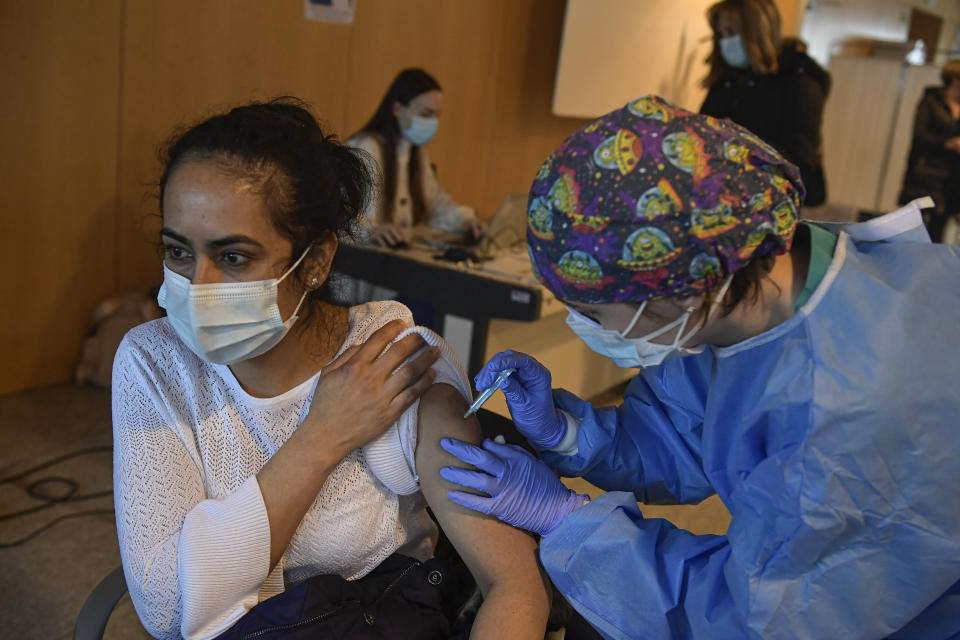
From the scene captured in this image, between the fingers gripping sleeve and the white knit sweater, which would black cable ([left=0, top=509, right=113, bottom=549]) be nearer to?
the white knit sweater

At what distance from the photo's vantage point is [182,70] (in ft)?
11.2

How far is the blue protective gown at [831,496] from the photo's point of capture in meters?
0.97

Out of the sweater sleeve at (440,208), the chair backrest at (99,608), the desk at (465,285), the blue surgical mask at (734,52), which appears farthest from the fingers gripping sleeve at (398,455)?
the blue surgical mask at (734,52)

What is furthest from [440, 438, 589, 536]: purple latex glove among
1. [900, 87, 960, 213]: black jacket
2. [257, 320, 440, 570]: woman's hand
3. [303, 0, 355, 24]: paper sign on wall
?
[900, 87, 960, 213]: black jacket

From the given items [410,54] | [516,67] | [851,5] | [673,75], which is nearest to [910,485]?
[410,54]

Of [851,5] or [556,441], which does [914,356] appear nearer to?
[556,441]

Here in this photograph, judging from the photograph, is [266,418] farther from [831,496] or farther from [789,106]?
[789,106]

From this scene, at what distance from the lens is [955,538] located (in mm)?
986

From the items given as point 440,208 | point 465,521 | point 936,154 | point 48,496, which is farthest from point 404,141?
point 936,154

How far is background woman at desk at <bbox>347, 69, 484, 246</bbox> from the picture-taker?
3418mm

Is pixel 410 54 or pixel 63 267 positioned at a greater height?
pixel 410 54

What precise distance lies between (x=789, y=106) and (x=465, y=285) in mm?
1764

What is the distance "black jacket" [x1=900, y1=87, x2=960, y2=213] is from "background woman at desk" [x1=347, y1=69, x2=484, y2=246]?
3.86 metres

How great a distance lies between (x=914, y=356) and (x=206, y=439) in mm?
975
